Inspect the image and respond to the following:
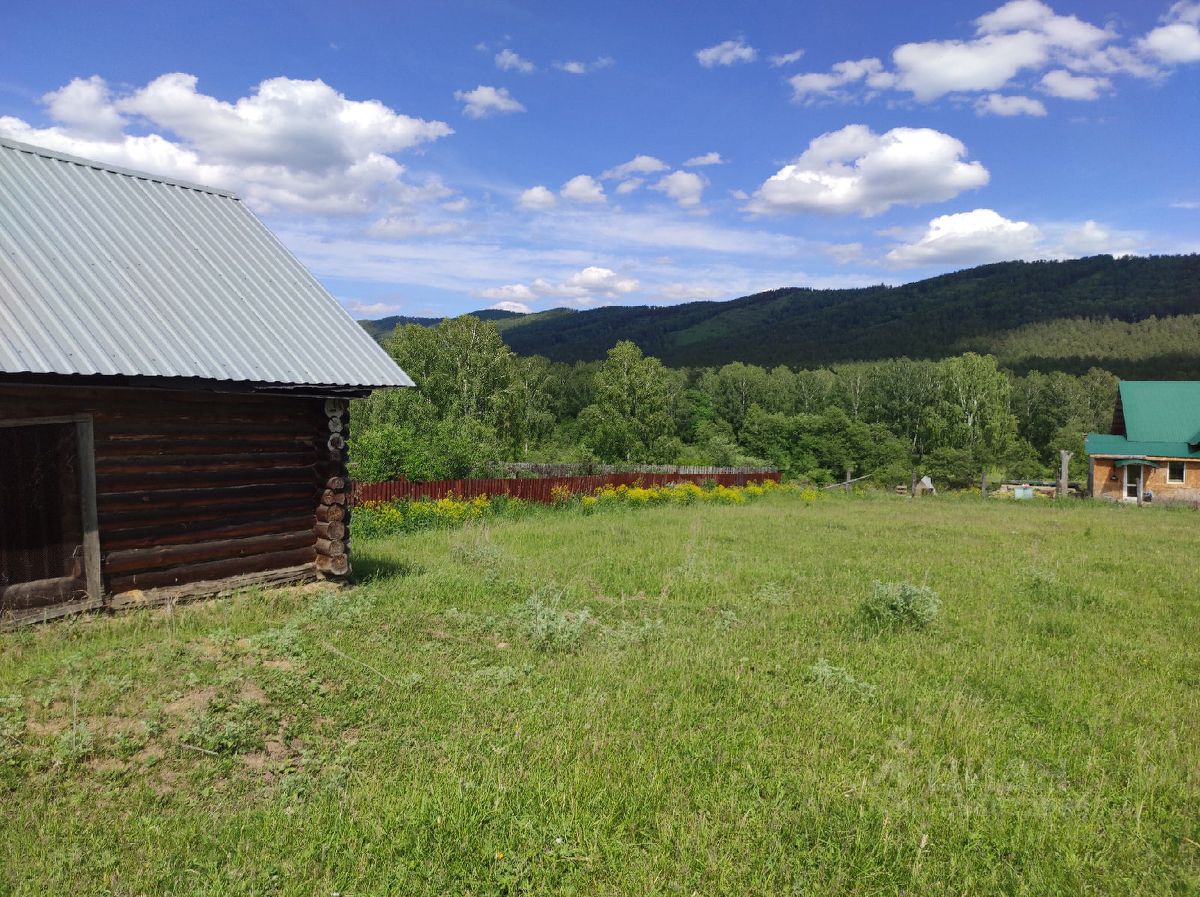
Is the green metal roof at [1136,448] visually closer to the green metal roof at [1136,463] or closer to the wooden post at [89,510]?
the green metal roof at [1136,463]

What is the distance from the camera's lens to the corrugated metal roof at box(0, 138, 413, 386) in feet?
25.9

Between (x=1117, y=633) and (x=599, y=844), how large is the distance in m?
8.21

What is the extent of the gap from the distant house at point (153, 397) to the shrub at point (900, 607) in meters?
7.44

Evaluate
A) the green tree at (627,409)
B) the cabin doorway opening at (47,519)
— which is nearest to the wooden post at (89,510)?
the cabin doorway opening at (47,519)

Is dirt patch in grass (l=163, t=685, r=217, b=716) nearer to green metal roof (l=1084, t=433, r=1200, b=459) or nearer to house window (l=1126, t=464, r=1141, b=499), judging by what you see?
green metal roof (l=1084, t=433, r=1200, b=459)

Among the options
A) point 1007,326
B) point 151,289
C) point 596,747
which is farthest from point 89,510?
point 1007,326

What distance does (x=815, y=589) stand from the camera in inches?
434

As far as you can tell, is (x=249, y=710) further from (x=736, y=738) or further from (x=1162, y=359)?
(x=1162, y=359)

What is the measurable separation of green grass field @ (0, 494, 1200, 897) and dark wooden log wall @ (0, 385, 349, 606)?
26.7 inches

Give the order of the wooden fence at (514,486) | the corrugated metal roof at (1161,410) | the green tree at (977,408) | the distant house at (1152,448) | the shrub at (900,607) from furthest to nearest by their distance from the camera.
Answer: the green tree at (977,408) < the corrugated metal roof at (1161,410) < the distant house at (1152,448) < the wooden fence at (514,486) < the shrub at (900,607)

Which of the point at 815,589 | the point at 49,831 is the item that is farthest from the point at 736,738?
the point at 815,589

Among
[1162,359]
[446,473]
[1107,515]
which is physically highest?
[1162,359]

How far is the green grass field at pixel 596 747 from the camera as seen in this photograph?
13.4ft

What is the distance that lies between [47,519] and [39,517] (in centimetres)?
8
